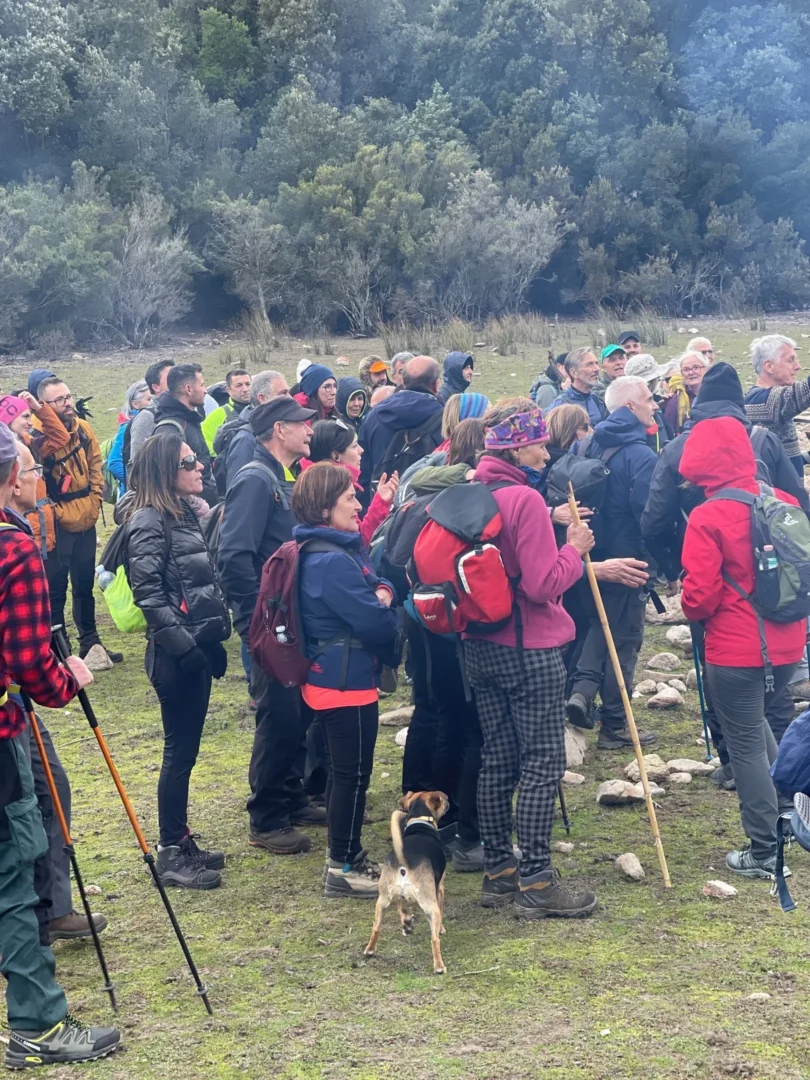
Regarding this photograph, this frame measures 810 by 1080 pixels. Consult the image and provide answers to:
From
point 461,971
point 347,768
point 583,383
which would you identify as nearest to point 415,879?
point 461,971

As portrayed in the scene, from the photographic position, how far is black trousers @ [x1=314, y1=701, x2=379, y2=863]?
5402 mm

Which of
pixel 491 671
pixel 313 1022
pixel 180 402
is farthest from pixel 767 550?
pixel 180 402

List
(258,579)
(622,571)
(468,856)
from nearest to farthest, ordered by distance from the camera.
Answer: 1. (468,856)
2. (258,579)
3. (622,571)

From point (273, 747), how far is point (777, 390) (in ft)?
12.8

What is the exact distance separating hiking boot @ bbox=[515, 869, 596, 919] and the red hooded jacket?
47.2 inches

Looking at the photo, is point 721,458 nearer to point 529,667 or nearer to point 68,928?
point 529,667

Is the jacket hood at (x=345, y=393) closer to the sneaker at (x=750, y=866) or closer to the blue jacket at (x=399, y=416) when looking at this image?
the blue jacket at (x=399, y=416)

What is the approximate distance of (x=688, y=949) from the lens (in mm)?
4906

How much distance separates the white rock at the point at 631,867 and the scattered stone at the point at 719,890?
306 millimetres

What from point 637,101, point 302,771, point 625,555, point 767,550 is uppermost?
point 637,101

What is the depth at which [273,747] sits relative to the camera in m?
6.12

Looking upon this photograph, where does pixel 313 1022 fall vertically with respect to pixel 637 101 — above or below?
below

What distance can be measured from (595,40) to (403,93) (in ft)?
20.3

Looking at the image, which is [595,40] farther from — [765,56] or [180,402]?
[180,402]
